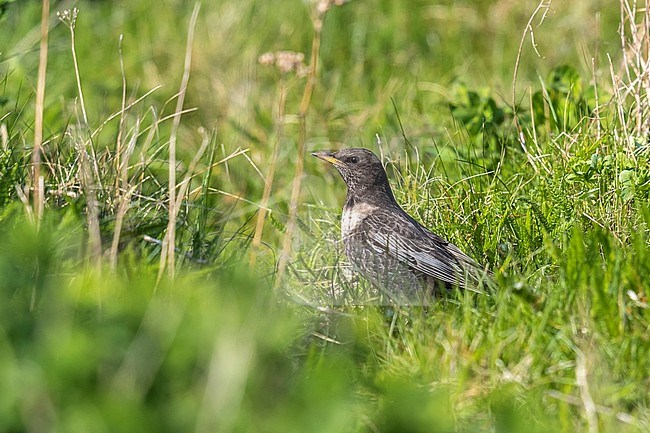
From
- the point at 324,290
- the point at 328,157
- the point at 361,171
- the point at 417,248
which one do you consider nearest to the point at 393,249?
the point at 417,248

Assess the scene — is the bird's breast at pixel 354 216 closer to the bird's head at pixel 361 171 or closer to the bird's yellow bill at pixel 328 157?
the bird's head at pixel 361 171

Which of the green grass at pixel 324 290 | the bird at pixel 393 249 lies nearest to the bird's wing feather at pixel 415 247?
the bird at pixel 393 249

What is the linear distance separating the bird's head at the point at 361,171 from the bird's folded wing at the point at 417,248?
0.27 metres

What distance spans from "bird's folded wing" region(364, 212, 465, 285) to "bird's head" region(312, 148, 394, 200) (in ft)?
0.90

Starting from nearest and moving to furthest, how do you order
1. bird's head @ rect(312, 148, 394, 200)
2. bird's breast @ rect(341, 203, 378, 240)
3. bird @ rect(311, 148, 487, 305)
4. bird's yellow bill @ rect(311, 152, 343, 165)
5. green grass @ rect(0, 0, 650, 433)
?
1. green grass @ rect(0, 0, 650, 433)
2. bird @ rect(311, 148, 487, 305)
3. bird's breast @ rect(341, 203, 378, 240)
4. bird's head @ rect(312, 148, 394, 200)
5. bird's yellow bill @ rect(311, 152, 343, 165)

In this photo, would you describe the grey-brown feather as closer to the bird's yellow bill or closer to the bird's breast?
→ the bird's breast

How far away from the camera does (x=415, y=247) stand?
15.6ft

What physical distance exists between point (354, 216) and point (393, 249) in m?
0.34

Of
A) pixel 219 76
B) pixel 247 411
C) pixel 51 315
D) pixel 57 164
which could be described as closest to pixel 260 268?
pixel 57 164

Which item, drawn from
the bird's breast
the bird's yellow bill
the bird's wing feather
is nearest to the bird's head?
the bird's yellow bill

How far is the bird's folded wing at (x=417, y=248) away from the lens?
4.57m

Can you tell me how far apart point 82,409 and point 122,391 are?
12cm

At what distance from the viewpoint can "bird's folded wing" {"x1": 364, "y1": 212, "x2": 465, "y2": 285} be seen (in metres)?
4.57

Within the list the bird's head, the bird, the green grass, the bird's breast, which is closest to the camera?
the green grass
